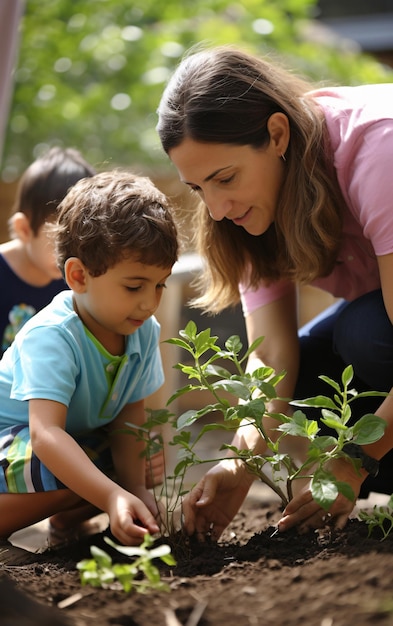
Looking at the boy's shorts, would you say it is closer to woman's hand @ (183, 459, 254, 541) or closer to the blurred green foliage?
woman's hand @ (183, 459, 254, 541)

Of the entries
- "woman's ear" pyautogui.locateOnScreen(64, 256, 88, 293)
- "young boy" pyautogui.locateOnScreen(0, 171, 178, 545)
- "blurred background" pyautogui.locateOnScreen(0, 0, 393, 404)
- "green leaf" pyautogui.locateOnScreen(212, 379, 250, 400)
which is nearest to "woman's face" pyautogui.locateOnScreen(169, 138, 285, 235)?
"young boy" pyautogui.locateOnScreen(0, 171, 178, 545)

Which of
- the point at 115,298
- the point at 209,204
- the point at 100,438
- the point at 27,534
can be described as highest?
the point at 209,204

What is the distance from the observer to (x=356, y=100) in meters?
2.02

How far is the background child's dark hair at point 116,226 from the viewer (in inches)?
72.2

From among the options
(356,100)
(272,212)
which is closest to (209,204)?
(272,212)

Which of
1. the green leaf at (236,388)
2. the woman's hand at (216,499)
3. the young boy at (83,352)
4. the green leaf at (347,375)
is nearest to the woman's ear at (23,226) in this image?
the young boy at (83,352)

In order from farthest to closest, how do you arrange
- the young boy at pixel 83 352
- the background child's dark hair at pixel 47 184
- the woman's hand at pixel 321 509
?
the background child's dark hair at pixel 47 184
the young boy at pixel 83 352
the woman's hand at pixel 321 509

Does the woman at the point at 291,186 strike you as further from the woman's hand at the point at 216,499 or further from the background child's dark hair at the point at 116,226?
the background child's dark hair at the point at 116,226

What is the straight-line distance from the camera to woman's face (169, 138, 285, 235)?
6.16ft

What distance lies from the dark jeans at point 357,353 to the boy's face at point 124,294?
0.51 metres

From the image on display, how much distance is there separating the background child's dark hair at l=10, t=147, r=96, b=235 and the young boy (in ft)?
1.82

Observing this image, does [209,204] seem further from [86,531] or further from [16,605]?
[16,605]

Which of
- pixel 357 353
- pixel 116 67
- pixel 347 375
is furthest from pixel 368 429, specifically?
pixel 116 67

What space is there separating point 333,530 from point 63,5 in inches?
163
